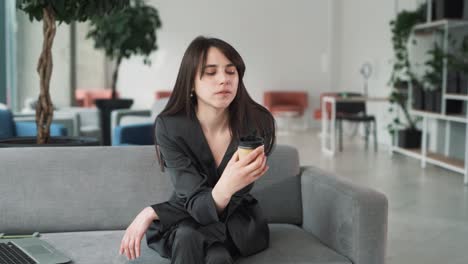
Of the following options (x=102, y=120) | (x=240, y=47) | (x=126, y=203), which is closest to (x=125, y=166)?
(x=126, y=203)

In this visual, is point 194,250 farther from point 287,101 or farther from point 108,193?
point 287,101

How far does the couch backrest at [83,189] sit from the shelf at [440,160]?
175 inches

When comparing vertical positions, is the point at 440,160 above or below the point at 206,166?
below

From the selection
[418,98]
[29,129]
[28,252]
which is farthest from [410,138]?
[28,252]

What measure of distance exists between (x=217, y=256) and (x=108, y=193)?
2.49 feet

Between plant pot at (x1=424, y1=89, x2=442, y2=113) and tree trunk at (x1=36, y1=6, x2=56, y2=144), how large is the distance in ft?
16.3

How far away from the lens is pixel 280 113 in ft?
38.4

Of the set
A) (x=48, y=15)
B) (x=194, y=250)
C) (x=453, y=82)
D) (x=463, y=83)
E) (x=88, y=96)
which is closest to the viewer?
(x=194, y=250)

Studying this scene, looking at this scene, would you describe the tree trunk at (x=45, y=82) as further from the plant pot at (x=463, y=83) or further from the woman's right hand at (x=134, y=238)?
the plant pot at (x=463, y=83)

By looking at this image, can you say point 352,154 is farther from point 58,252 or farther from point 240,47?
point 58,252

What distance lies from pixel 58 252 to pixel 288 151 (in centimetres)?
105

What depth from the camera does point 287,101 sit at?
40.1 ft

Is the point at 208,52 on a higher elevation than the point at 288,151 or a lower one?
higher

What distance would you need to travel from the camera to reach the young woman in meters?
1.84
